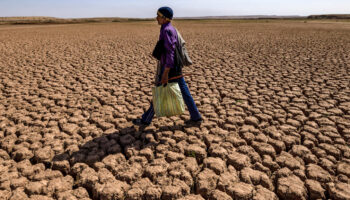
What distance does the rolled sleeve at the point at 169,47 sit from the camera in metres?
2.23

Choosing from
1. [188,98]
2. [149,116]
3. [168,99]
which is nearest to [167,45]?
[168,99]

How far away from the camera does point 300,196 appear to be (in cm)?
180

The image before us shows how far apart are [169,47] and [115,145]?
3.68 feet

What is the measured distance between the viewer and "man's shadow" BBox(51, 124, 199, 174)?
2.24 metres

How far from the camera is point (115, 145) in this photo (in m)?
2.47

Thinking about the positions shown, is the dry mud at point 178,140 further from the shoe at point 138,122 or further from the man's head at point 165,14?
the man's head at point 165,14

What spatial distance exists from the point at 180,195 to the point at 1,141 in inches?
80.0

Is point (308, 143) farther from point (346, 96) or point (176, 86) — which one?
point (346, 96)

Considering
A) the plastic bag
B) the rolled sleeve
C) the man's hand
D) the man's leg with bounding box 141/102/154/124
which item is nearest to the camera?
the rolled sleeve

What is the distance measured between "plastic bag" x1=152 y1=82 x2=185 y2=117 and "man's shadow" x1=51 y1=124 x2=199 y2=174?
0.33 m

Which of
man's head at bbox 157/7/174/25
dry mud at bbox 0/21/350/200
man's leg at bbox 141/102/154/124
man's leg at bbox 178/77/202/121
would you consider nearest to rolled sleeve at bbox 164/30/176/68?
man's head at bbox 157/7/174/25

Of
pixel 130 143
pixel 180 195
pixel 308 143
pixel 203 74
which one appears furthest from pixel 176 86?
pixel 203 74

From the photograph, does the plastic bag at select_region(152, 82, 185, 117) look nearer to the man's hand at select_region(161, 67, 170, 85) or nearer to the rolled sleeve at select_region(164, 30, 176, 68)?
the man's hand at select_region(161, 67, 170, 85)

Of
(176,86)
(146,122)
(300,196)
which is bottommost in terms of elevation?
(300,196)
